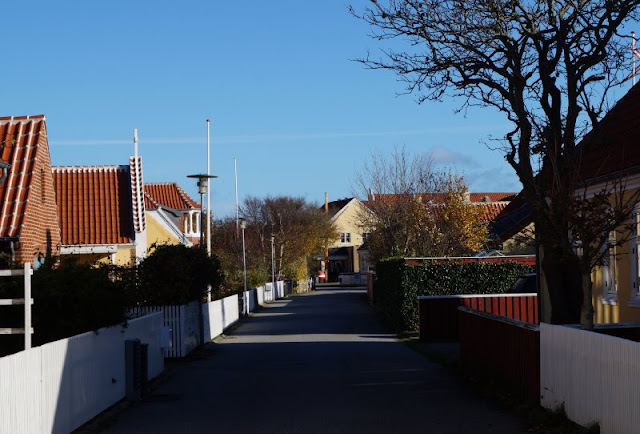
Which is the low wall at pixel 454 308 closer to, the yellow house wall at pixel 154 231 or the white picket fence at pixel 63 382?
the white picket fence at pixel 63 382

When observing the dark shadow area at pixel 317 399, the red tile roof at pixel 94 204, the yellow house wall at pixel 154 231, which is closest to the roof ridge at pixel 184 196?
the yellow house wall at pixel 154 231

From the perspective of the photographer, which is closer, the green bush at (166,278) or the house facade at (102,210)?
the green bush at (166,278)

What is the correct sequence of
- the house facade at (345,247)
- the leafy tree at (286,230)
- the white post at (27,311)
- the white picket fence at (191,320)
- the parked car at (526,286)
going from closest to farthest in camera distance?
the white post at (27,311), the white picket fence at (191,320), the parked car at (526,286), the leafy tree at (286,230), the house facade at (345,247)

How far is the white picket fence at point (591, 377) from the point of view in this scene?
846 centimetres

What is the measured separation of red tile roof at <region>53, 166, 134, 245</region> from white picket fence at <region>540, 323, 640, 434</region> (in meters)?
22.8

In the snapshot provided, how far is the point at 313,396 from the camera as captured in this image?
47.3 ft

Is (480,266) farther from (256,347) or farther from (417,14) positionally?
(417,14)

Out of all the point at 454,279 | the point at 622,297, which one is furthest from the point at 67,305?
the point at 454,279

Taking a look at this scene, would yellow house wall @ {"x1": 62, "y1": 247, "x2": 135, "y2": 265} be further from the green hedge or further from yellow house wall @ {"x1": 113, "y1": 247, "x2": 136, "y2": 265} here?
the green hedge

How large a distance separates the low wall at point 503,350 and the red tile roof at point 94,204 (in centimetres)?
1771

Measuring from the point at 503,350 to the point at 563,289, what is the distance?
1.34m

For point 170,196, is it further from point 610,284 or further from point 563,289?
point 563,289

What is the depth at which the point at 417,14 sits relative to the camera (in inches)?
580

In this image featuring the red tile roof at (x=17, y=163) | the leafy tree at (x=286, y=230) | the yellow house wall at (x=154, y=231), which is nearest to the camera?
the red tile roof at (x=17, y=163)
